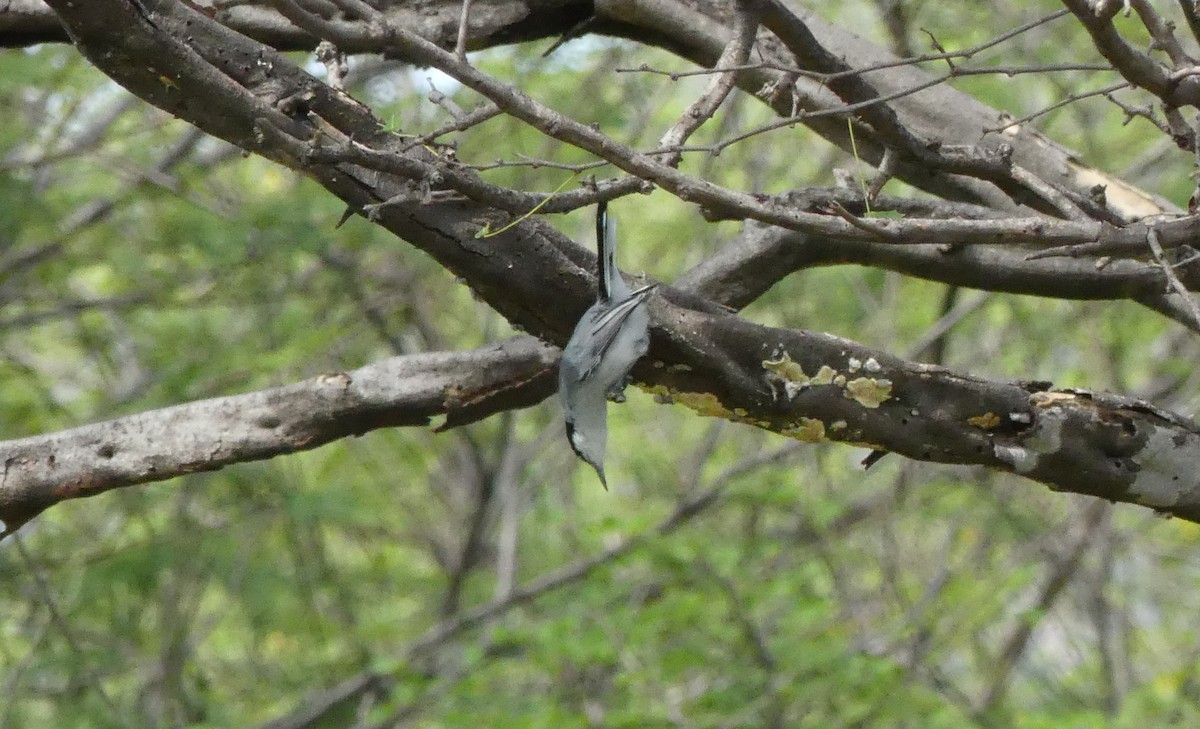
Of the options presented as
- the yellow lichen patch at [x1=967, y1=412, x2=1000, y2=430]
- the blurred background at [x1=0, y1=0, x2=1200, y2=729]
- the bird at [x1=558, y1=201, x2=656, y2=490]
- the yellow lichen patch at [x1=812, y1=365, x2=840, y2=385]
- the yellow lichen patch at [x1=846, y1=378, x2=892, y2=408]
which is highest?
the blurred background at [x1=0, y1=0, x2=1200, y2=729]

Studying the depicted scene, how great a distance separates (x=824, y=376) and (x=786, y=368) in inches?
3.1

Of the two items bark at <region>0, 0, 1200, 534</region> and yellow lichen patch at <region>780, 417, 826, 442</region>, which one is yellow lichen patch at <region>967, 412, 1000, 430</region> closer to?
bark at <region>0, 0, 1200, 534</region>

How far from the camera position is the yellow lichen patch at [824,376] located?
237 centimetres

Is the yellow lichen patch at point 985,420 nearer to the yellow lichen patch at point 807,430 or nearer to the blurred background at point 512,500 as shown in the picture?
the yellow lichen patch at point 807,430

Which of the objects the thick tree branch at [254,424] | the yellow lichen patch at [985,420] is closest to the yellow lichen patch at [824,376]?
the yellow lichen patch at [985,420]

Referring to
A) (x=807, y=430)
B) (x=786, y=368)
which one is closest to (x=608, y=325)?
(x=786, y=368)

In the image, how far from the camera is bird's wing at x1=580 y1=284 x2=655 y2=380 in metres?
2.16

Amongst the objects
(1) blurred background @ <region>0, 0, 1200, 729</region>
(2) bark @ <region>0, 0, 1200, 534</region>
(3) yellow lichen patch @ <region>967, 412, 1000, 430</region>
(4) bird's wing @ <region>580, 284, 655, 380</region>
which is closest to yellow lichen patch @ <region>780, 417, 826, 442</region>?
(2) bark @ <region>0, 0, 1200, 534</region>

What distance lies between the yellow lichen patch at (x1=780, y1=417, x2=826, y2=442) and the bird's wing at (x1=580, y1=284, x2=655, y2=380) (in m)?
0.45

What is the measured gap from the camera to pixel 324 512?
220 inches

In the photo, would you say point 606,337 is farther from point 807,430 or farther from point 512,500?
point 512,500

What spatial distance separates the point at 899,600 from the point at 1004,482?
1034mm

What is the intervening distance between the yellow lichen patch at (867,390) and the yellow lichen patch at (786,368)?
103mm

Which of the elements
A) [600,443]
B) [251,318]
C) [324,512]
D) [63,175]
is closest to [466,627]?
[324,512]
